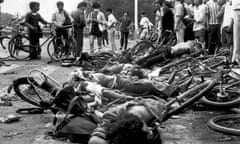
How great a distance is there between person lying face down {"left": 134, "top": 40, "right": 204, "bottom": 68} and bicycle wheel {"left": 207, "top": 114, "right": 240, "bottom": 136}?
4.84m

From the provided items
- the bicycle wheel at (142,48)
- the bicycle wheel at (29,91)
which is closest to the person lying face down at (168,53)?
the bicycle wheel at (142,48)

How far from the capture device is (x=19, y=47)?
15211 millimetres

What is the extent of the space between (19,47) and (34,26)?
0.98m

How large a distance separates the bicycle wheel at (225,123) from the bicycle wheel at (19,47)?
10.7 meters

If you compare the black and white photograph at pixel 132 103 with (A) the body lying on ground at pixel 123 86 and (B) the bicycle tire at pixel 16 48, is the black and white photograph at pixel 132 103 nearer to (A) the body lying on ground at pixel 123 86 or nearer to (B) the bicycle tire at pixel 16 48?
(A) the body lying on ground at pixel 123 86

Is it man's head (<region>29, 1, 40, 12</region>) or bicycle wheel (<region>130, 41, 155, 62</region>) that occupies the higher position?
man's head (<region>29, 1, 40, 12</region>)

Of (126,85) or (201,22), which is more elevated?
(201,22)

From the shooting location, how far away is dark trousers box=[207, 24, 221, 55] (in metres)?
13.5

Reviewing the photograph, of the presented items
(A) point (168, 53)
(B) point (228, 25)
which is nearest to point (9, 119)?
(A) point (168, 53)

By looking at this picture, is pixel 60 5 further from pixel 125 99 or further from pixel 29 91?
pixel 125 99

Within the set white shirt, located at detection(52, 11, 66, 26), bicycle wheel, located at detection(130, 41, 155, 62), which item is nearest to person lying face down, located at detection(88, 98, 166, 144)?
bicycle wheel, located at detection(130, 41, 155, 62)

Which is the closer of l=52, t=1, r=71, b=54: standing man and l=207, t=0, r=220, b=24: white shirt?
l=207, t=0, r=220, b=24: white shirt

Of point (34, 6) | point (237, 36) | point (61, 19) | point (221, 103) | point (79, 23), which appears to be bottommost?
point (221, 103)

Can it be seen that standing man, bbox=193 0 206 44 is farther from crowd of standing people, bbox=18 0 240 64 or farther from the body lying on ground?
the body lying on ground
